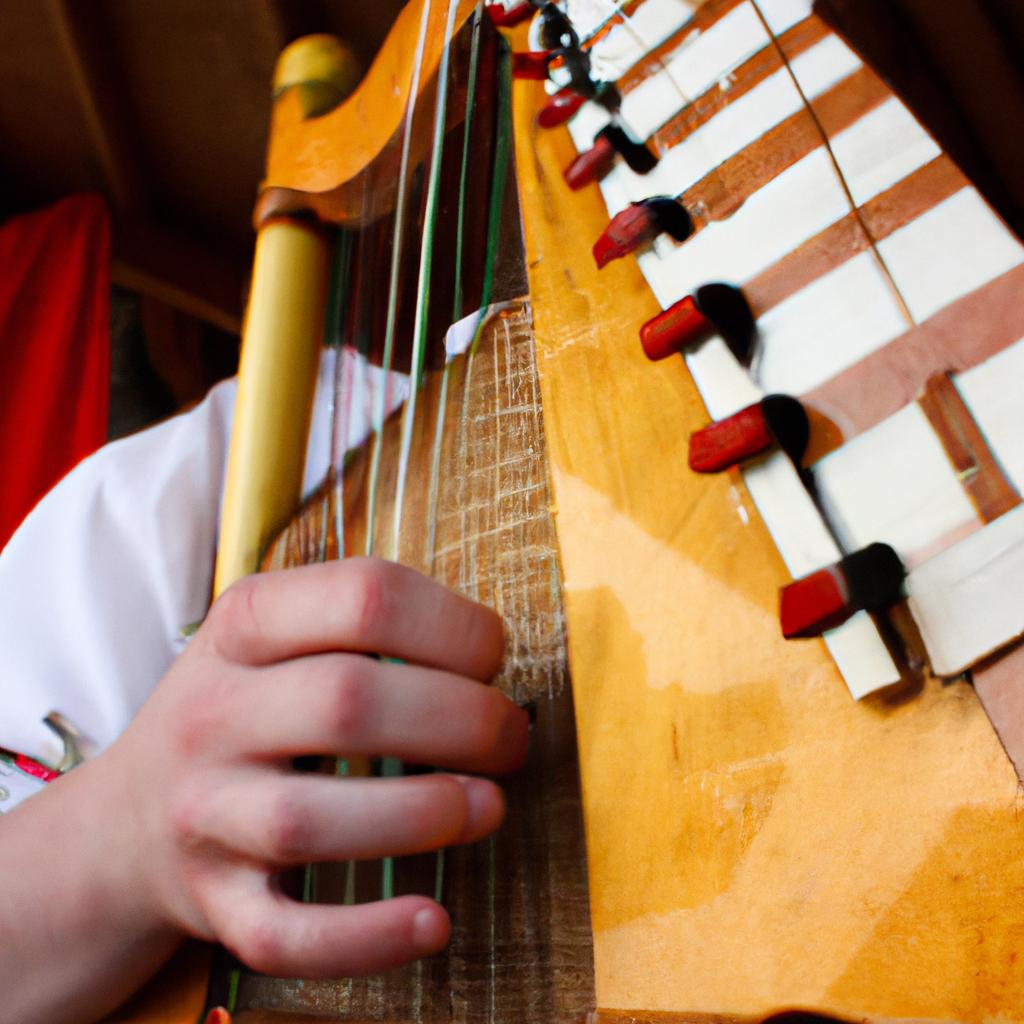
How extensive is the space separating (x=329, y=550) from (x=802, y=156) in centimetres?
24

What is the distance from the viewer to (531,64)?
355 millimetres

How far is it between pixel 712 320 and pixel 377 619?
135 millimetres

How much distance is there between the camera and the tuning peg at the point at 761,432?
0.23m

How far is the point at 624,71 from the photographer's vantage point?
318 millimetres

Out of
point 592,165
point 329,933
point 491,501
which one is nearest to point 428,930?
point 329,933

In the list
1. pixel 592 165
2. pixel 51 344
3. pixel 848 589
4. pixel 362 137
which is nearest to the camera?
pixel 848 589

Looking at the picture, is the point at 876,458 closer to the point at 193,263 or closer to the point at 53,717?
the point at 53,717

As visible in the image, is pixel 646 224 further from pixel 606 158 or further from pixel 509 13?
pixel 509 13

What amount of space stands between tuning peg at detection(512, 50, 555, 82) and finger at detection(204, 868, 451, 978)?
31 cm

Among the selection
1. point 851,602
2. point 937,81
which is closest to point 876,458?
point 851,602

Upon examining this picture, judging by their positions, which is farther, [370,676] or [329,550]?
[329,550]

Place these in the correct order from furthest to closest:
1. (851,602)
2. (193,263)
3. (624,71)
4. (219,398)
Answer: (193,263) → (219,398) → (624,71) → (851,602)

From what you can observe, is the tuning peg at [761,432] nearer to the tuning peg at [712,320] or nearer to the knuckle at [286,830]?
the tuning peg at [712,320]

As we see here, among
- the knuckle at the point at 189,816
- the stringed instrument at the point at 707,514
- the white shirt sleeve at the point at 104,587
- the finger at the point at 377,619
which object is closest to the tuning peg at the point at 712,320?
the stringed instrument at the point at 707,514
